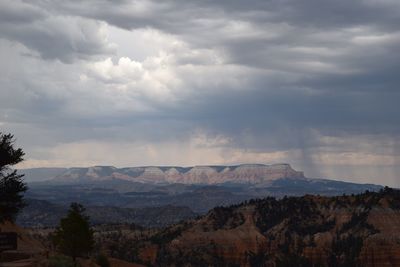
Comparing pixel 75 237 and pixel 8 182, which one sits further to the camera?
pixel 75 237

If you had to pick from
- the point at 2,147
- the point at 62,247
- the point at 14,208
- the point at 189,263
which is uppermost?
the point at 2,147

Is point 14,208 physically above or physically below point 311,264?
above

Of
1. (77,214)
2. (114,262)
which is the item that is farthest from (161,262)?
(77,214)

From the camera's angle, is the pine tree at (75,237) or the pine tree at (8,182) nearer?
the pine tree at (8,182)

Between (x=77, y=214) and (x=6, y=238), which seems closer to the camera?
(x=6, y=238)

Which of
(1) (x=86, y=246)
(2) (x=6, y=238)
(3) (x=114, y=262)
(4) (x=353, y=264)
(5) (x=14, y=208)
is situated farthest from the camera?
(4) (x=353, y=264)

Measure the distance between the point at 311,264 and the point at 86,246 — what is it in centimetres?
12927

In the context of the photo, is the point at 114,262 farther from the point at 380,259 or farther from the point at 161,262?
the point at 380,259

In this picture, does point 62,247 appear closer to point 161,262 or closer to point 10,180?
point 10,180

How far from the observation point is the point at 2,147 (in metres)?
56.8

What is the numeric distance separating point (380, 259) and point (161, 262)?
66.3 metres

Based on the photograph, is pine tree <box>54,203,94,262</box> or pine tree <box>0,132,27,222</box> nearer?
pine tree <box>0,132,27,222</box>

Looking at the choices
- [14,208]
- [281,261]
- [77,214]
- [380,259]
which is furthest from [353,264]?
[14,208]

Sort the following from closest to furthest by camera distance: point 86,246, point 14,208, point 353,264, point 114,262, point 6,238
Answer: point 6,238, point 14,208, point 86,246, point 114,262, point 353,264
